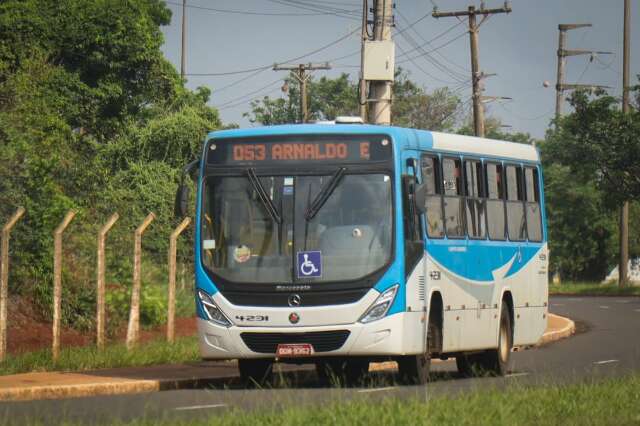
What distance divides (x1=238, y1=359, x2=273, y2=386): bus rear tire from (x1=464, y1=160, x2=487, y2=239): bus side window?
3345 mm

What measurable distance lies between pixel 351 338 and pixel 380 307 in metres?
0.50

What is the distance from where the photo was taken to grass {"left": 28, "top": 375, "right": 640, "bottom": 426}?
41.8ft

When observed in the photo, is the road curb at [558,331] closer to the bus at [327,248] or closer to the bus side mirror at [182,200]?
the bus at [327,248]

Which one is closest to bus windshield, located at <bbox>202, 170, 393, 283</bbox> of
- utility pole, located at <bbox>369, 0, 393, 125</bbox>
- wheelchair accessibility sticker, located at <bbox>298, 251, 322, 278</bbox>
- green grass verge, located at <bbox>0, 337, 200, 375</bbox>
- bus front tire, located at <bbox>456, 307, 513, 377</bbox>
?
wheelchair accessibility sticker, located at <bbox>298, 251, 322, 278</bbox>

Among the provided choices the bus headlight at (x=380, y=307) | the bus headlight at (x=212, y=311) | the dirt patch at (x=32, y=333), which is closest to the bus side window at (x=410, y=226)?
the bus headlight at (x=380, y=307)

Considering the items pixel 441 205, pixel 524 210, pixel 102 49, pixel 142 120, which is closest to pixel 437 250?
pixel 441 205

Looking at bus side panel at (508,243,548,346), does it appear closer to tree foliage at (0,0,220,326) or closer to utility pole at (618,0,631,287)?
tree foliage at (0,0,220,326)

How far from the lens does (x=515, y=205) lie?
2308cm

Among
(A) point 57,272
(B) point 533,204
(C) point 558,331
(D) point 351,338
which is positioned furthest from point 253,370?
(C) point 558,331

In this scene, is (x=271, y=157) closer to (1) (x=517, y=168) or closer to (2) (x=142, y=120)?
(1) (x=517, y=168)

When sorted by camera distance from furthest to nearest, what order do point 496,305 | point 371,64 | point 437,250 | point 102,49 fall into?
point 102,49
point 371,64
point 496,305
point 437,250

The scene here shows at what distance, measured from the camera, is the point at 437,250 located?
65.7ft

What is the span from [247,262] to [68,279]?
9698 millimetres

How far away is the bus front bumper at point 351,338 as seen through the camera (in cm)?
1844
